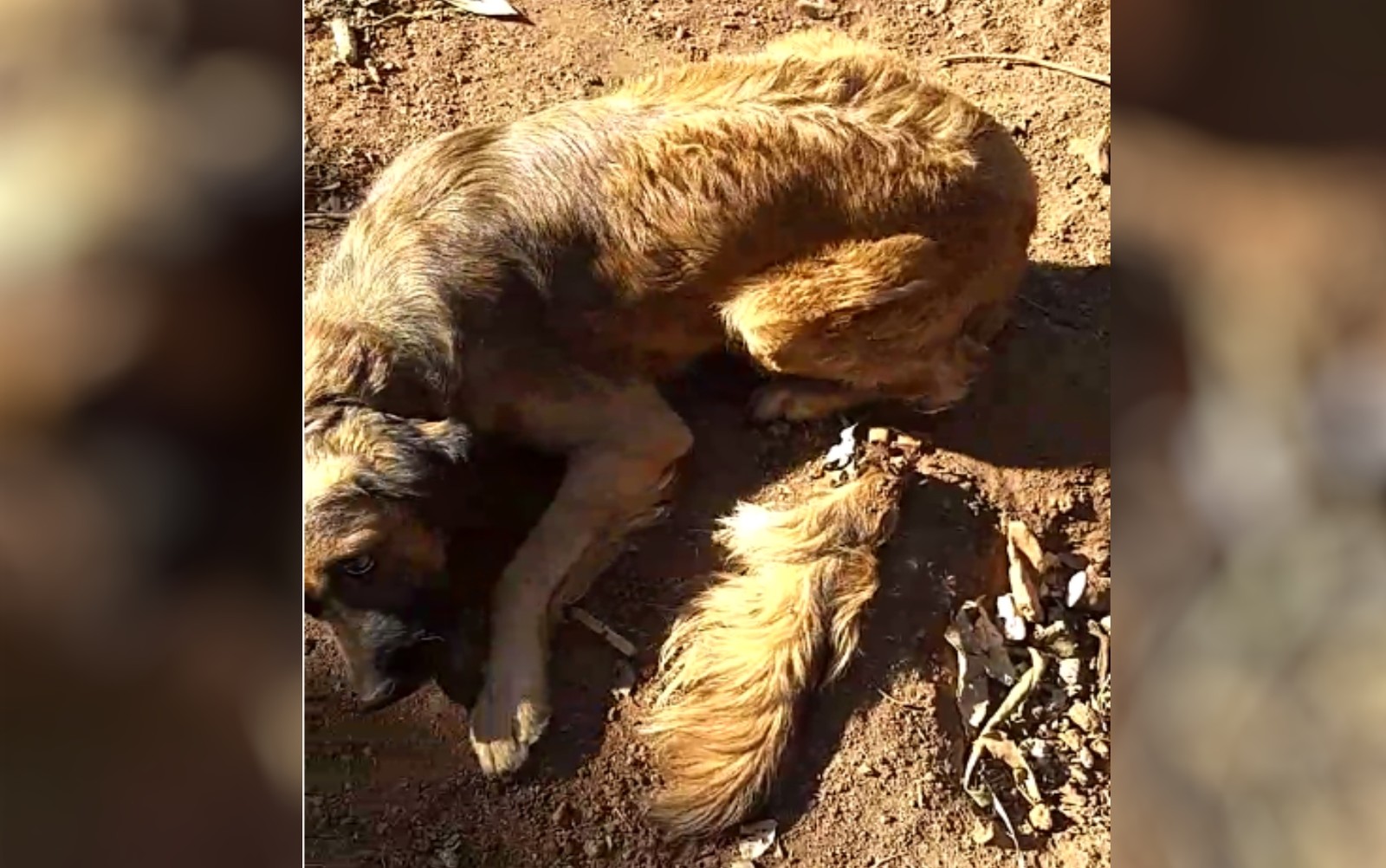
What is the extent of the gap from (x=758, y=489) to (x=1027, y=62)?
81cm

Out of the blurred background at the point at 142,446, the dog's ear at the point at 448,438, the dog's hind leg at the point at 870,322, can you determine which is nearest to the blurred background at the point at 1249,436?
the dog's hind leg at the point at 870,322

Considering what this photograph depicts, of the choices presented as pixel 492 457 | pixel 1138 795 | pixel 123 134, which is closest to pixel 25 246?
pixel 123 134

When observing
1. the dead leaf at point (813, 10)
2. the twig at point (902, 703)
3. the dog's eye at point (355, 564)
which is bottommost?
the twig at point (902, 703)

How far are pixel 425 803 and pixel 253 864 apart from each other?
28cm

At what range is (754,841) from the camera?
2.25m

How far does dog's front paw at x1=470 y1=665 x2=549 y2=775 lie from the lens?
2223mm

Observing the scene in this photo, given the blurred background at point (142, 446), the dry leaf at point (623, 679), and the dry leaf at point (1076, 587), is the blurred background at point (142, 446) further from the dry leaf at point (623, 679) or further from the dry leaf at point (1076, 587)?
the dry leaf at point (1076, 587)

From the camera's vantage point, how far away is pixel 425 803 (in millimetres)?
2234

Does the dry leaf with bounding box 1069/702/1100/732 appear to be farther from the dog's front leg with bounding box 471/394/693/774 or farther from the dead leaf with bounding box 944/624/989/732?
the dog's front leg with bounding box 471/394/693/774

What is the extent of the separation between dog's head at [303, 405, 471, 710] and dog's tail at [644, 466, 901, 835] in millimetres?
395

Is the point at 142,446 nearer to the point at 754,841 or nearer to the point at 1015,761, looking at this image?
the point at 754,841

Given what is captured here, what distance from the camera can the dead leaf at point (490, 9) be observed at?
89.5 inches

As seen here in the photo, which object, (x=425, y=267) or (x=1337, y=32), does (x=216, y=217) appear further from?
(x=1337, y=32)

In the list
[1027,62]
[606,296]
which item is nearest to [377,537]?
[606,296]
